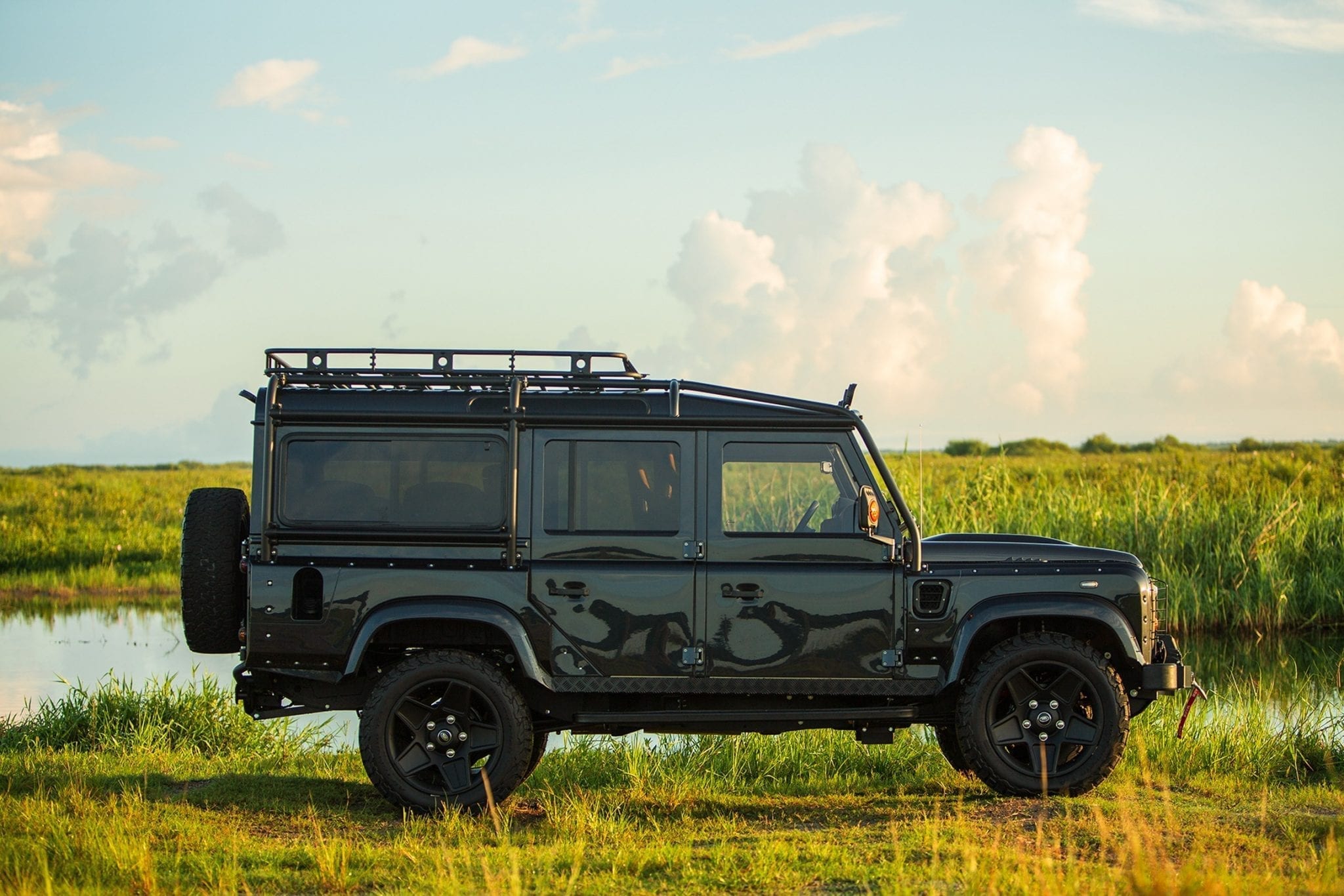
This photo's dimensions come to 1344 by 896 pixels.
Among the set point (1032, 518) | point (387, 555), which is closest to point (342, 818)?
point (387, 555)

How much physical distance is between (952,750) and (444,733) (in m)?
3.43

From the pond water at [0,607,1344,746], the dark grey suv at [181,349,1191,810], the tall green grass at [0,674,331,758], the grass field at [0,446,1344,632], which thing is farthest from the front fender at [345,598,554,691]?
the grass field at [0,446,1344,632]

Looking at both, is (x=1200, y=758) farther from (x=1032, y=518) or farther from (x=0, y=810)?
(x=1032, y=518)

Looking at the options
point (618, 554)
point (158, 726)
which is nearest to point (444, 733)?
point (618, 554)

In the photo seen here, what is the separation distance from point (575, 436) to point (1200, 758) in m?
5.12

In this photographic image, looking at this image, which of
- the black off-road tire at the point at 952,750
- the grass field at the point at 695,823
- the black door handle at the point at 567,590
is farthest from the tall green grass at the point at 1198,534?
the black door handle at the point at 567,590

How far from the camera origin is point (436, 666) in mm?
7434

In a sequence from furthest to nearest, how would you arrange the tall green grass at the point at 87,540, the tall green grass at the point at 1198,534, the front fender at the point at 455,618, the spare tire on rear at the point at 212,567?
the tall green grass at the point at 87,540, the tall green grass at the point at 1198,534, the spare tire on rear at the point at 212,567, the front fender at the point at 455,618

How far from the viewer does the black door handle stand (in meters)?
7.36

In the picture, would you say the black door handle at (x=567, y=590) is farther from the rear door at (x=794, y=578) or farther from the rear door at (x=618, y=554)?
the rear door at (x=794, y=578)

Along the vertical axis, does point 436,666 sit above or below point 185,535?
below

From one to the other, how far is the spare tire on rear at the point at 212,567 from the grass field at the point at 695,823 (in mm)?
1063

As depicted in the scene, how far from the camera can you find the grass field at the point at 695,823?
5.93 meters

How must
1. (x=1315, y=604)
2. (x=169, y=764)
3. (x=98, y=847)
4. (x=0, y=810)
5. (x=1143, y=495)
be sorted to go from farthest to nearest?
(x=1143, y=495), (x=1315, y=604), (x=169, y=764), (x=0, y=810), (x=98, y=847)
